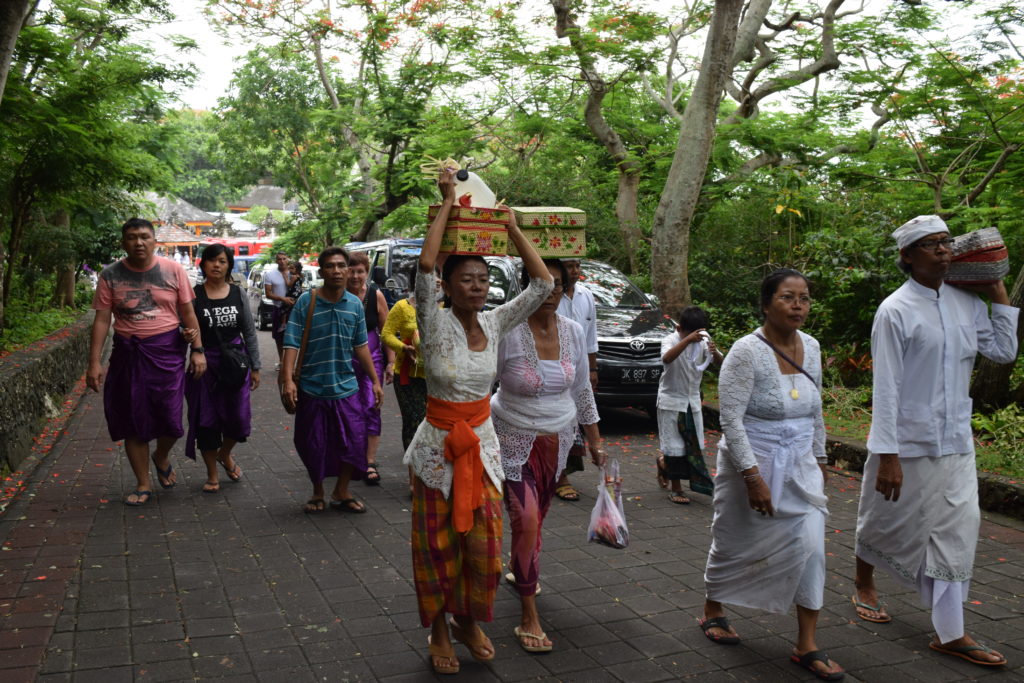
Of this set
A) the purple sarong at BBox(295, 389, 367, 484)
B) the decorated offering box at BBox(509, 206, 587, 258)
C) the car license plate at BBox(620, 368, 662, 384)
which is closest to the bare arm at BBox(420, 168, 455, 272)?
the decorated offering box at BBox(509, 206, 587, 258)

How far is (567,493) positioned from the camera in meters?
7.35

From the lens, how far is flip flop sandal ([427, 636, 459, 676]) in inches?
162

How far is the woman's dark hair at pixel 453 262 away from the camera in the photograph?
13.6ft

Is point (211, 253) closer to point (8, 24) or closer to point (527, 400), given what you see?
point (8, 24)

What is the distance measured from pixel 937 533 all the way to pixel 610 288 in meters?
7.47

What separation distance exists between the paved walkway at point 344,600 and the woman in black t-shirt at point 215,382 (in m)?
0.44

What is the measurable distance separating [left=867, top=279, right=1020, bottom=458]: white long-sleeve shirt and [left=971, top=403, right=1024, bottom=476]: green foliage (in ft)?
10.9

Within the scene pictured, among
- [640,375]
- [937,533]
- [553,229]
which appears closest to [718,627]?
[937,533]

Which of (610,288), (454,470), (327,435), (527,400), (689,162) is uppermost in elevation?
(689,162)

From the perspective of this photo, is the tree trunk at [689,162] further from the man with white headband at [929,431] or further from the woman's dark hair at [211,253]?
the man with white headband at [929,431]

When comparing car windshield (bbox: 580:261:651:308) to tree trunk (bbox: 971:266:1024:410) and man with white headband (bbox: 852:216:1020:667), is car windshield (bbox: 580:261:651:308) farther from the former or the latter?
A: man with white headband (bbox: 852:216:1020:667)

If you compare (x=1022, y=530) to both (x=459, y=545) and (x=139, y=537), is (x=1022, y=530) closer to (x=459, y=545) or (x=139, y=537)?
(x=459, y=545)

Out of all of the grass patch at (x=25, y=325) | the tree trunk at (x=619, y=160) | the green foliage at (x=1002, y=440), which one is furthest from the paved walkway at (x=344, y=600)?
the tree trunk at (x=619, y=160)

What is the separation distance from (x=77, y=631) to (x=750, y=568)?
3283mm
